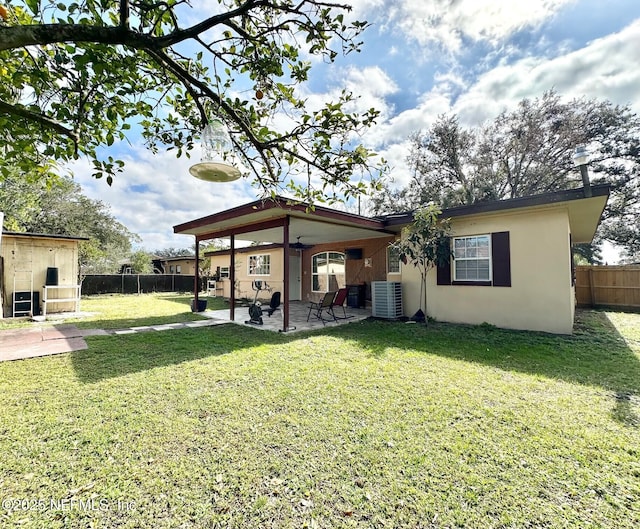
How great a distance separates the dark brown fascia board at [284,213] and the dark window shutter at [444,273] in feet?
6.48

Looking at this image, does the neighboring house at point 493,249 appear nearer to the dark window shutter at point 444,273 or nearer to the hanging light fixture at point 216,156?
the dark window shutter at point 444,273

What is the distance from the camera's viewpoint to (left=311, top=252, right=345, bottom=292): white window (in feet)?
38.7

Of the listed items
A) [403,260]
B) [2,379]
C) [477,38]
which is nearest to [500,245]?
[403,260]

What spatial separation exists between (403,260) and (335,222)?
2005 mm

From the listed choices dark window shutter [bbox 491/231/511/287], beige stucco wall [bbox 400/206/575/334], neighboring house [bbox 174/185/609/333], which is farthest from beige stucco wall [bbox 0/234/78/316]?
dark window shutter [bbox 491/231/511/287]

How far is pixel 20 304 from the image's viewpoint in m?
A: 9.01

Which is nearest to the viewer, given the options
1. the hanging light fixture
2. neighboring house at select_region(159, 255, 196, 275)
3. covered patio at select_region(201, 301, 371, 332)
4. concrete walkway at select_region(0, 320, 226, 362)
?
the hanging light fixture

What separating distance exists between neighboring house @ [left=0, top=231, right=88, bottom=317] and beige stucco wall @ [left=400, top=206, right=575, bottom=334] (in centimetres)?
1175

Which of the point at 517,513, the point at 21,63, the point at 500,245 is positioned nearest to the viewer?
the point at 517,513

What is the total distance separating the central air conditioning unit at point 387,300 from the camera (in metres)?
7.92

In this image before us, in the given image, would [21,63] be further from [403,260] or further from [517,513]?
[403,260]

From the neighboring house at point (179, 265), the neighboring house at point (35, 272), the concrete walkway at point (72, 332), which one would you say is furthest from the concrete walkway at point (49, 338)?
the neighboring house at point (179, 265)

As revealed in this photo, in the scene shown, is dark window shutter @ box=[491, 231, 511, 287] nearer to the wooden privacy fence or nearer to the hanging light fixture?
the hanging light fixture

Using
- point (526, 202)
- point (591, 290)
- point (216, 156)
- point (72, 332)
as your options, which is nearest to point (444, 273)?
point (526, 202)
